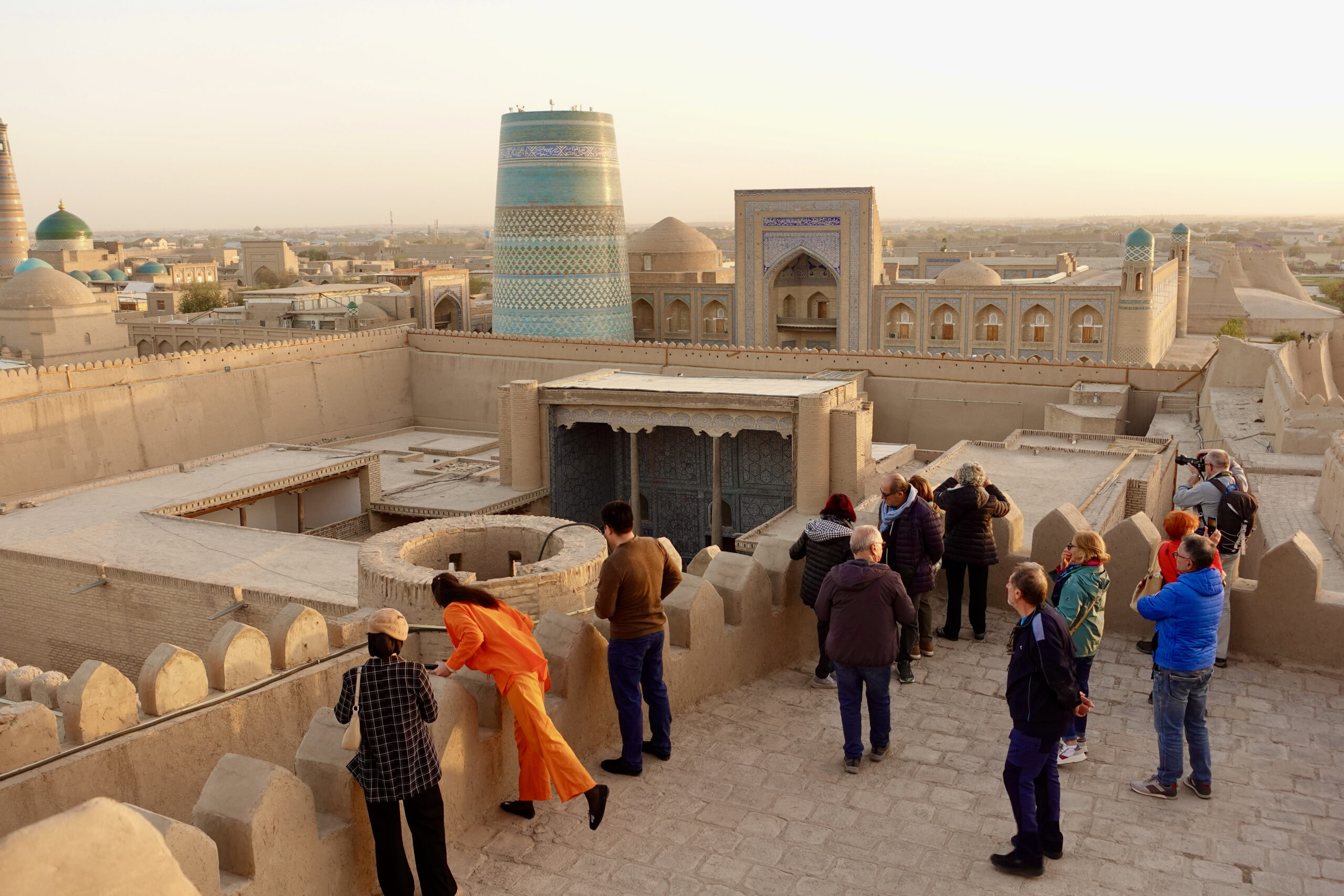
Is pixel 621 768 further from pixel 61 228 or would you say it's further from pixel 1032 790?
pixel 61 228

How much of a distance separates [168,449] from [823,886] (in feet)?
54.2

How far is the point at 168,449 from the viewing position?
17.8m

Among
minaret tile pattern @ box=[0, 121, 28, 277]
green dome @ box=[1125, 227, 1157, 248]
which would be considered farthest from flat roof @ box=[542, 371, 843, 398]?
minaret tile pattern @ box=[0, 121, 28, 277]

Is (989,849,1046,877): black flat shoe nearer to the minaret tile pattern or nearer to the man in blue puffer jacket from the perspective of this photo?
the man in blue puffer jacket

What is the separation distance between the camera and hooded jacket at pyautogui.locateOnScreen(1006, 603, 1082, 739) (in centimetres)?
342

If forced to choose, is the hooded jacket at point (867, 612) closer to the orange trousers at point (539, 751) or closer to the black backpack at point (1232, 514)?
the orange trousers at point (539, 751)

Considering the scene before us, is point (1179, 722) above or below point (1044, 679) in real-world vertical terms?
below

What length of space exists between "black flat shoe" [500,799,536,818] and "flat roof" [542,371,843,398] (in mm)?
10395

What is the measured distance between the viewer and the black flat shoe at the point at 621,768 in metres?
4.11

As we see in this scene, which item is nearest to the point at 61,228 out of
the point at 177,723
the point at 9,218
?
the point at 9,218

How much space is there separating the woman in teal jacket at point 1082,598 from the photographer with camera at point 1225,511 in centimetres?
146

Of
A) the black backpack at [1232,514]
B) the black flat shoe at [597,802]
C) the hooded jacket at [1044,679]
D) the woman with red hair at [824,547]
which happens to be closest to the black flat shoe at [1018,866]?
the hooded jacket at [1044,679]

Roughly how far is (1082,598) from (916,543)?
2.94ft

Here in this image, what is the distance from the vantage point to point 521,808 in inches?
148
